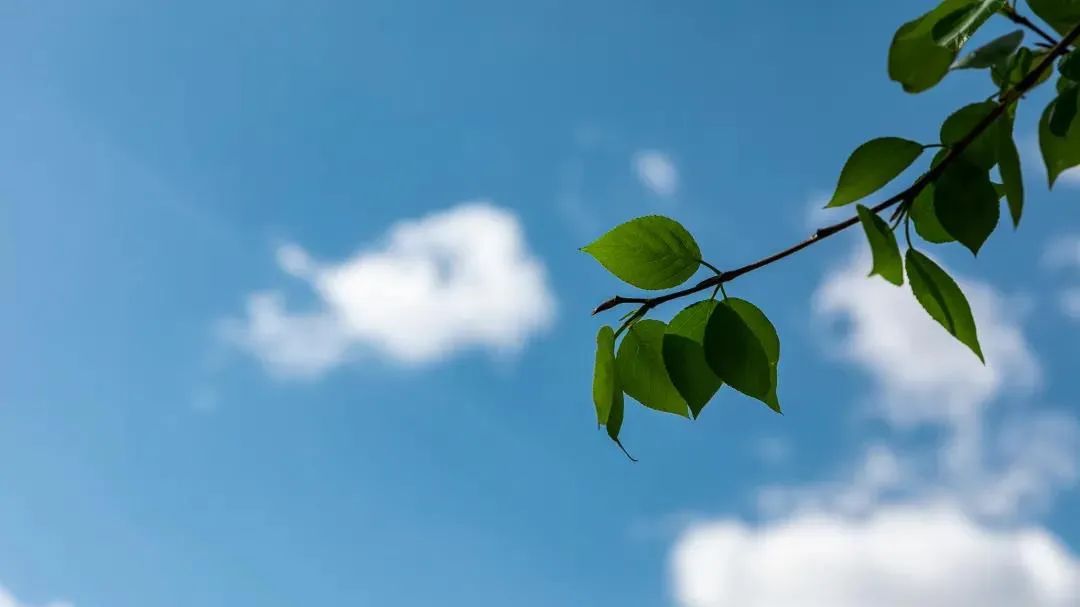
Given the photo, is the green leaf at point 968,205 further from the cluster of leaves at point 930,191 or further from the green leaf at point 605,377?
the green leaf at point 605,377

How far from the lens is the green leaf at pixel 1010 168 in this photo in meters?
0.55

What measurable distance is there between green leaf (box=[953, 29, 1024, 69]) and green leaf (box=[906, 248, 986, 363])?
0.37 feet

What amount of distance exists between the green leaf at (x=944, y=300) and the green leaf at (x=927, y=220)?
102 millimetres

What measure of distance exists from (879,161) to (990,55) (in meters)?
0.09

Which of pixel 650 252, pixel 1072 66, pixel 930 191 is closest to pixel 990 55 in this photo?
pixel 1072 66

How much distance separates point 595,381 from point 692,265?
108mm

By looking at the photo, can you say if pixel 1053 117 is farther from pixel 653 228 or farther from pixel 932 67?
pixel 653 228

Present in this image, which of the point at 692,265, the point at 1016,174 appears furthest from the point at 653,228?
the point at 1016,174

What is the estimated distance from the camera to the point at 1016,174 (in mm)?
559

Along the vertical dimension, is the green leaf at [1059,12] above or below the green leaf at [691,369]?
above

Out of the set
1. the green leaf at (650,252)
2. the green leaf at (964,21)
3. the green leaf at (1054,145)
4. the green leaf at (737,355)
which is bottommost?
the green leaf at (737,355)

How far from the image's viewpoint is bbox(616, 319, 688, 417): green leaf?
727mm

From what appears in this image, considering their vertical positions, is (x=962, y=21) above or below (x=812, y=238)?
above

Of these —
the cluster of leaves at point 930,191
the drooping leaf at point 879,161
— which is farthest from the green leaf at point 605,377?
the drooping leaf at point 879,161
